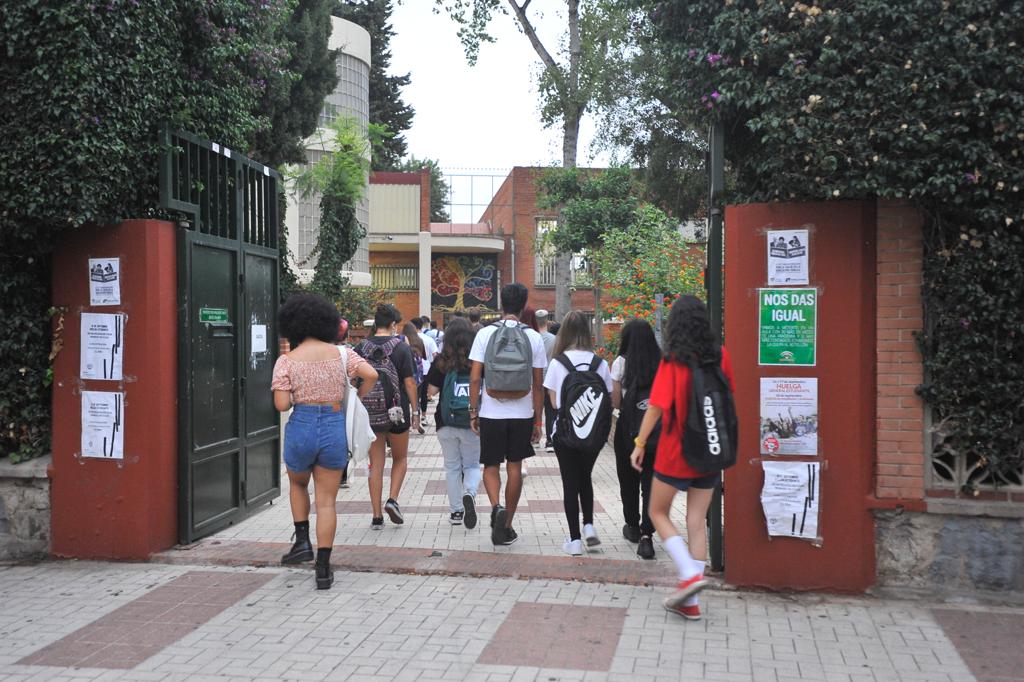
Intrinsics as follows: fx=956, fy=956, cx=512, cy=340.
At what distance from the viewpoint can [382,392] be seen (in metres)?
7.95

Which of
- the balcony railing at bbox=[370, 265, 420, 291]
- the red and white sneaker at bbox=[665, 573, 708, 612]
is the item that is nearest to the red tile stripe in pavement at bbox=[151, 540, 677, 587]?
the red and white sneaker at bbox=[665, 573, 708, 612]

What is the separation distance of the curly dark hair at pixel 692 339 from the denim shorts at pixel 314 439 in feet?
7.15

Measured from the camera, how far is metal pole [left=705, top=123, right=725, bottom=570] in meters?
6.30

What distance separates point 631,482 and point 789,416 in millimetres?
1624

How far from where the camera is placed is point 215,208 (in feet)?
25.3

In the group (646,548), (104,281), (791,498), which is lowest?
(646,548)

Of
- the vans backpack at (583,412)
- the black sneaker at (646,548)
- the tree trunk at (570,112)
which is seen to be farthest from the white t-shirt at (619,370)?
the tree trunk at (570,112)

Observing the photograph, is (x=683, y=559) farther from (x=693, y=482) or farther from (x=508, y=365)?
(x=508, y=365)

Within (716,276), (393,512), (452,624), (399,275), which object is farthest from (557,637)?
(399,275)

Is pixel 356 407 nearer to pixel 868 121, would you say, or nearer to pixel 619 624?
pixel 619 624

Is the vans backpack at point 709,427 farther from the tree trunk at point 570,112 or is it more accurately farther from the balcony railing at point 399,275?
the balcony railing at point 399,275

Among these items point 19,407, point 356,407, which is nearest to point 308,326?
point 356,407

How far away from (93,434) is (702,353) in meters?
4.29

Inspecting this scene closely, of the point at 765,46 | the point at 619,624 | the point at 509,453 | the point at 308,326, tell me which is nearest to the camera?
the point at 619,624
